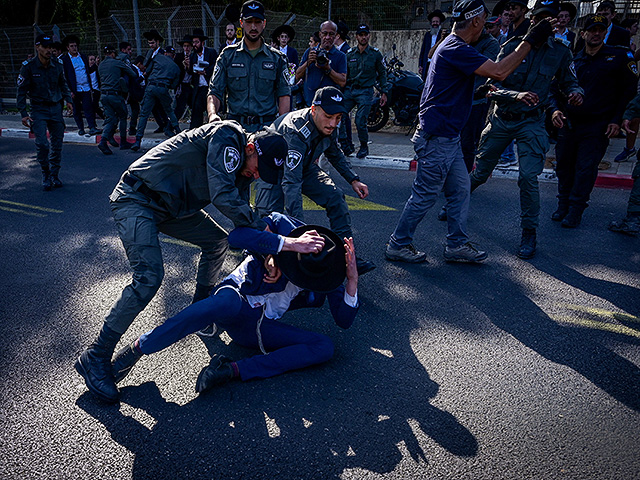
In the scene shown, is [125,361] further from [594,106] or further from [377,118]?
[377,118]

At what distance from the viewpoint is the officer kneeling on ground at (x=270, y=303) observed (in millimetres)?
2730

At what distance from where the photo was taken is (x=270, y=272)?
2.88m

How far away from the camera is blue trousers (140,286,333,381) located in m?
2.71

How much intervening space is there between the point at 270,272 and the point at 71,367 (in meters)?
1.40

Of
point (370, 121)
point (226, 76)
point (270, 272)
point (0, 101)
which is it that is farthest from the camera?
point (0, 101)

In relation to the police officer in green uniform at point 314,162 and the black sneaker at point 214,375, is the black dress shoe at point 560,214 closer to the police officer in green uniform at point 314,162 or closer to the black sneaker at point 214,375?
the police officer in green uniform at point 314,162

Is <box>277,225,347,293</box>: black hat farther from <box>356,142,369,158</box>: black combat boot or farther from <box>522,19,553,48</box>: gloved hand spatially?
<box>356,142,369,158</box>: black combat boot

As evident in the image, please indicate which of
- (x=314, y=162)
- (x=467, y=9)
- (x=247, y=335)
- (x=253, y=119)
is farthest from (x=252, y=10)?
(x=247, y=335)

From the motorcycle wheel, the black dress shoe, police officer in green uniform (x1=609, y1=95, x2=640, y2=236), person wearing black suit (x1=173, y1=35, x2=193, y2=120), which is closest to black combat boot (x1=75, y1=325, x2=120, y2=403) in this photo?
the black dress shoe

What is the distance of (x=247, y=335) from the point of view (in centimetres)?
306

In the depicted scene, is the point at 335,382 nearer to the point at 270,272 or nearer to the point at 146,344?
the point at 270,272

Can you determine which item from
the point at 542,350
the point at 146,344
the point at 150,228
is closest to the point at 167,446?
the point at 146,344

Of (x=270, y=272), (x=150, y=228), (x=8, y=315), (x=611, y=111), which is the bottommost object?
(x=8, y=315)

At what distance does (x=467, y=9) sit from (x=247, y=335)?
9.94 ft
